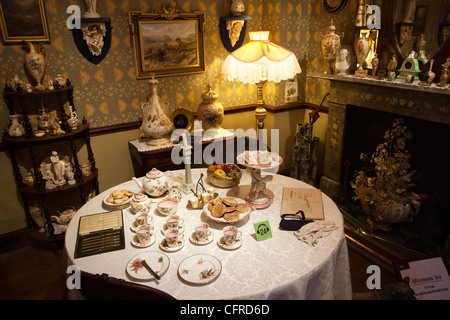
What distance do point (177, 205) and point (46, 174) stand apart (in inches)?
57.8

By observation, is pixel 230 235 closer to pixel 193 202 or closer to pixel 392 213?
pixel 193 202

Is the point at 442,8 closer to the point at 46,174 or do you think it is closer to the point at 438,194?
the point at 438,194

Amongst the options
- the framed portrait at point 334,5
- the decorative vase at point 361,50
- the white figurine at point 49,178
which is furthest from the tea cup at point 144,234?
the framed portrait at point 334,5

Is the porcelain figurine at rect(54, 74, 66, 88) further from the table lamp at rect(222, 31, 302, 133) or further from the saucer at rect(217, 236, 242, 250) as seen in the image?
the saucer at rect(217, 236, 242, 250)

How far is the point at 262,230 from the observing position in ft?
5.30

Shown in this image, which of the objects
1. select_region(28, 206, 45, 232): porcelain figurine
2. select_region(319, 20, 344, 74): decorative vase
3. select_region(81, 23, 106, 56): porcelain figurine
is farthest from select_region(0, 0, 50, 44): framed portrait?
select_region(319, 20, 344, 74): decorative vase

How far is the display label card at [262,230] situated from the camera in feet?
5.25

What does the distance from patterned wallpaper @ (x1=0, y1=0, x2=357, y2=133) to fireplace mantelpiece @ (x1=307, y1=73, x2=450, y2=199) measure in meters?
0.43

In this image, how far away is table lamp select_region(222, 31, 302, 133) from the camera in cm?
266

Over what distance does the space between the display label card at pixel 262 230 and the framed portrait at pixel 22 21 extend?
7.37 ft

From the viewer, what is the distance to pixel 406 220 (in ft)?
8.96

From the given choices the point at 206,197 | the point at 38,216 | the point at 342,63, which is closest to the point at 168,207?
the point at 206,197

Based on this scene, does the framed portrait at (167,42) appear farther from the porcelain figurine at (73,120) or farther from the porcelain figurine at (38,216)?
the porcelain figurine at (38,216)

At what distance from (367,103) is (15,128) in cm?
285
